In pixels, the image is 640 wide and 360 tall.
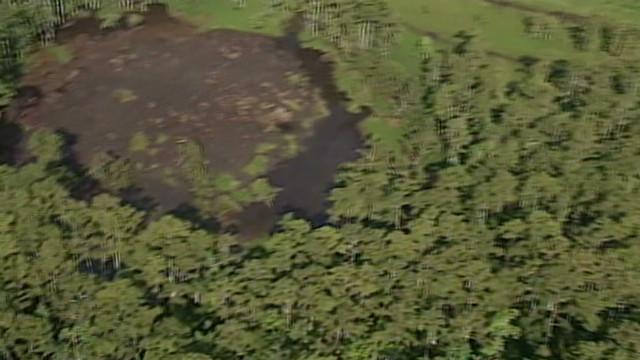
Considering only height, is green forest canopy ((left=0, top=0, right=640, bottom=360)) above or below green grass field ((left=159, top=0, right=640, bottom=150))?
below

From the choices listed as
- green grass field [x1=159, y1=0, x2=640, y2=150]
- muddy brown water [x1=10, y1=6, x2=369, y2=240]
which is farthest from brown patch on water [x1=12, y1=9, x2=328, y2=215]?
green grass field [x1=159, y1=0, x2=640, y2=150]

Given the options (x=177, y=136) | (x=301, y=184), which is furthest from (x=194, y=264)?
(x=177, y=136)

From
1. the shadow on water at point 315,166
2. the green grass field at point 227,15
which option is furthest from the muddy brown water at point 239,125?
the green grass field at point 227,15

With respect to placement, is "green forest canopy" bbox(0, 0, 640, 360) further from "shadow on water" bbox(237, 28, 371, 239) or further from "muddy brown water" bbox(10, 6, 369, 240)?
"muddy brown water" bbox(10, 6, 369, 240)

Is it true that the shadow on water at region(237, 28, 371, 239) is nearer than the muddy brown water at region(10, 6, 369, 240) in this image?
Yes

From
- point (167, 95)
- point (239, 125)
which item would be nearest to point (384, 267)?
point (239, 125)

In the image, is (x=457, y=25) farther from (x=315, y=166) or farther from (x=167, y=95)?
(x=167, y=95)

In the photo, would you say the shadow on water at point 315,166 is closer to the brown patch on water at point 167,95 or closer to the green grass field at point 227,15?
the brown patch on water at point 167,95
